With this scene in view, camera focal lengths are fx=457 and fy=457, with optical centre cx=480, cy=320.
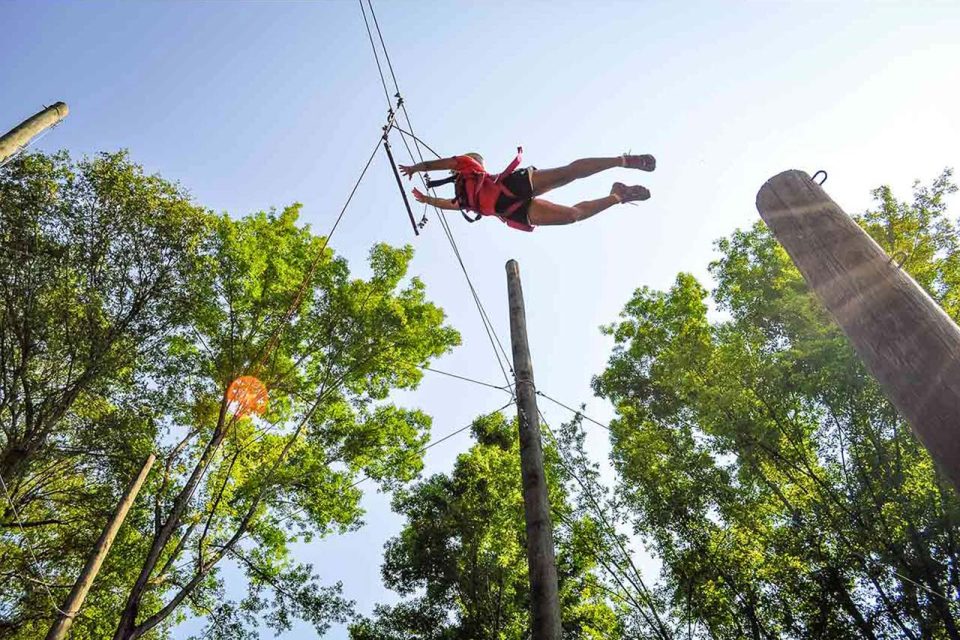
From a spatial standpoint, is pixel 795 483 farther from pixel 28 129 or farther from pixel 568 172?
pixel 28 129

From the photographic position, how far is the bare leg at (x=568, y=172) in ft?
14.4

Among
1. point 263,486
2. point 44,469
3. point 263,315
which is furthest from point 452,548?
point 44,469

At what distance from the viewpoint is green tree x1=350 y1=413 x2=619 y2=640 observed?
12.7 metres

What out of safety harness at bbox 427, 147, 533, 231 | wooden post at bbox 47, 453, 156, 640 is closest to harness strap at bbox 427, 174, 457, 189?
safety harness at bbox 427, 147, 533, 231

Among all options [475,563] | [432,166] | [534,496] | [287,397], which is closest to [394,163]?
[432,166]

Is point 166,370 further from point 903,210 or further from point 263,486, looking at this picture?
point 903,210

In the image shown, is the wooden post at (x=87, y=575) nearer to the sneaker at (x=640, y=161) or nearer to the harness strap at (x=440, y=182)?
the harness strap at (x=440, y=182)

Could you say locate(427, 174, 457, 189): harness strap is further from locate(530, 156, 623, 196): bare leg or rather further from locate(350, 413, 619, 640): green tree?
locate(350, 413, 619, 640): green tree

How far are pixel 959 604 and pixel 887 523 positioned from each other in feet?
4.76

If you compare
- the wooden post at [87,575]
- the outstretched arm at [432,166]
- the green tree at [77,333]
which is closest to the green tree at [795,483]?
Answer: the outstretched arm at [432,166]

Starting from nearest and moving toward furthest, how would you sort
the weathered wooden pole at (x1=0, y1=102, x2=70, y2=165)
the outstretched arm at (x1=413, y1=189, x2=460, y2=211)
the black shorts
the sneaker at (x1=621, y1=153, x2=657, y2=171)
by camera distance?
1. the sneaker at (x1=621, y1=153, x2=657, y2=171)
2. the black shorts
3. the outstretched arm at (x1=413, y1=189, x2=460, y2=211)
4. the weathered wooden pole at (x1=0, y1=102, x2=70, y2=165)

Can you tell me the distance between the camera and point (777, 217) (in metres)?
2.38

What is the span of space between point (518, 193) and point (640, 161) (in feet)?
3.91

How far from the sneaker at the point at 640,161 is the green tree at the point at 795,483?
19.0ft
